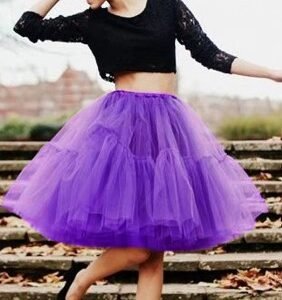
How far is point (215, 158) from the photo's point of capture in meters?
3.01

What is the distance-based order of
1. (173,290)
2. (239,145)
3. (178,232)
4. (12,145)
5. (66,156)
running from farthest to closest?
(12,145) < (239,145) < (173,290) < (66,156) < (178,232)

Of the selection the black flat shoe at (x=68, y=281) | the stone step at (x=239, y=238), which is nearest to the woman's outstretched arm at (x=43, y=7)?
the black flat shoe at (x=68, y=281)

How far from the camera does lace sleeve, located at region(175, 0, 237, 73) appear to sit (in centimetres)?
305

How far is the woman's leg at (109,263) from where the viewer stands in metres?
2.77

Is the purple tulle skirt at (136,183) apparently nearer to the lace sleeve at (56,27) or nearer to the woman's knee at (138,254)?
the woman's knee at (138,254)

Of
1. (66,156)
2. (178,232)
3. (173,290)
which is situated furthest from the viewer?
(173,290)

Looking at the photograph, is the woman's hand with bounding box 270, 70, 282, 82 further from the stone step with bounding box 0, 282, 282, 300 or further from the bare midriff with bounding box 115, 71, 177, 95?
the stone step with bounding box 0, 282, 282, 300

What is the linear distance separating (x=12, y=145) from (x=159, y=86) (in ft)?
12.8

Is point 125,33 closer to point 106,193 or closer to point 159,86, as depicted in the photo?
point 159,86

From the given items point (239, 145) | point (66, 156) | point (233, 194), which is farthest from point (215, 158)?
point (239, 145)

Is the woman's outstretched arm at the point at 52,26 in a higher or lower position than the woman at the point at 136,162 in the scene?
higher

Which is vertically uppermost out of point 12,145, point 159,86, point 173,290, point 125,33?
point 125,33

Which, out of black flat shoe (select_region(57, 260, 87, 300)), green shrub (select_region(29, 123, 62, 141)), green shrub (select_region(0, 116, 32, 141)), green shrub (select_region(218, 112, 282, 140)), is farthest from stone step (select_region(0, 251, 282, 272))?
green shrub (select_region(218, 112, 282, 140))

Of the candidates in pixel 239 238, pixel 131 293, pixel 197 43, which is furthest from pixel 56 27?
pixel 239 238
